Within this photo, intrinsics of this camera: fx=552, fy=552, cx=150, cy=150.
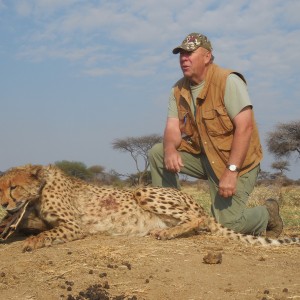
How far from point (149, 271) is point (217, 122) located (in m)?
1.80

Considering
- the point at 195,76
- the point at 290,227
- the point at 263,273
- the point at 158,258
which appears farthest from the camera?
the point at 290,227

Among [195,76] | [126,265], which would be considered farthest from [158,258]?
[195,76]

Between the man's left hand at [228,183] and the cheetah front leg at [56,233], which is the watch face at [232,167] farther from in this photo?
the cheetah front leg at [56,233]

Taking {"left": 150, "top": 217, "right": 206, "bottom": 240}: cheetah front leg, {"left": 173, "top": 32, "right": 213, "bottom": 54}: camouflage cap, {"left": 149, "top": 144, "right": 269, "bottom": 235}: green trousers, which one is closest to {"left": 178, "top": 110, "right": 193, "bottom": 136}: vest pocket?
{"left": 149, "top": 144, "right": 269, "bottom": 235}: green trousers

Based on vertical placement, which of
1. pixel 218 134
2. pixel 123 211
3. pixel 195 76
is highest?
pixel 195 76

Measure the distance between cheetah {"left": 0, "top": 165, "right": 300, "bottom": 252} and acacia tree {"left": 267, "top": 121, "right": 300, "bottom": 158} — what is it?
17029 millimetres

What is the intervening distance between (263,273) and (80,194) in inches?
76.6

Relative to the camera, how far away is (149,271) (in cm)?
332

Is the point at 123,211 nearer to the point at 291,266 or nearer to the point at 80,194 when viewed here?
the point at 80,194

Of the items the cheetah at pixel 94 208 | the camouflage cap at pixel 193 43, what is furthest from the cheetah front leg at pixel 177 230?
the camouflage cap at pixel 193 43

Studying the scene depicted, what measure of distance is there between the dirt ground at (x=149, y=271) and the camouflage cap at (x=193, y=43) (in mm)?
1638

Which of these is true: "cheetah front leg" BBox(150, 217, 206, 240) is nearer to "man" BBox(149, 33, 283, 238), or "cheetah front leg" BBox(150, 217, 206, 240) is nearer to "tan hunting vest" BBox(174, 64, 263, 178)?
"man" BBox(149, 33, 283, 238)

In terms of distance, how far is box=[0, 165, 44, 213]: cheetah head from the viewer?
4246 millimetres

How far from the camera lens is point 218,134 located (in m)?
4.75
